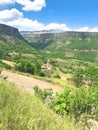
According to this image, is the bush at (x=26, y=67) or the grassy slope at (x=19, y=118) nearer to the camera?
the grassy slope at (x=19, y=118)

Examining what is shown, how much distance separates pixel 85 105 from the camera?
2050 cm

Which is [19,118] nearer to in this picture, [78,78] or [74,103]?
[74,103]

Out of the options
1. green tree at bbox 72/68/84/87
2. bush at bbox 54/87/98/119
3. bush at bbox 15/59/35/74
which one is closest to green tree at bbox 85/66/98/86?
green tree at bbox 72/68/84/87

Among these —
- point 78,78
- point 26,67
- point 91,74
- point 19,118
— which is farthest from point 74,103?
point 26,67

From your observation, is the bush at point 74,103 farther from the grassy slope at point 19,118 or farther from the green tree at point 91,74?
the green tree at point 91,74

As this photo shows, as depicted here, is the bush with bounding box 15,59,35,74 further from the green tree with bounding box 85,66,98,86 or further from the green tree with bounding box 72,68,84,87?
the green tree with bounding box 85,66,98,86

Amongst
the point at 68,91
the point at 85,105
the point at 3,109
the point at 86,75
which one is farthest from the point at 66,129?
the point at 86,75

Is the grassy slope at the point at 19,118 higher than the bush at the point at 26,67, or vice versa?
the grassy slope at the point at 19,118

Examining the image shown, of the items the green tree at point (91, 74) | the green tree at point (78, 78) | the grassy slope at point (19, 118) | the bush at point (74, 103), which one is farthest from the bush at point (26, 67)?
the grassy slope at point (19, 118)

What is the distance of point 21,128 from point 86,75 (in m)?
96.4

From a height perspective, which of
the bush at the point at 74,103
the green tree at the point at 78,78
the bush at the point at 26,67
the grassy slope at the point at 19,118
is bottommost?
the green tree at the point at 78,78

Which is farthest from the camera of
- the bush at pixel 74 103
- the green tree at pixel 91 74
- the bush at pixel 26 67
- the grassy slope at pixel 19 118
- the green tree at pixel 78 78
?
the bush at pixel 26 67

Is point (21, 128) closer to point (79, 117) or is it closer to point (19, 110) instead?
point (19, 110)

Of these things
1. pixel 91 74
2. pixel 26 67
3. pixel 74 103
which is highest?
pixel 74 103
